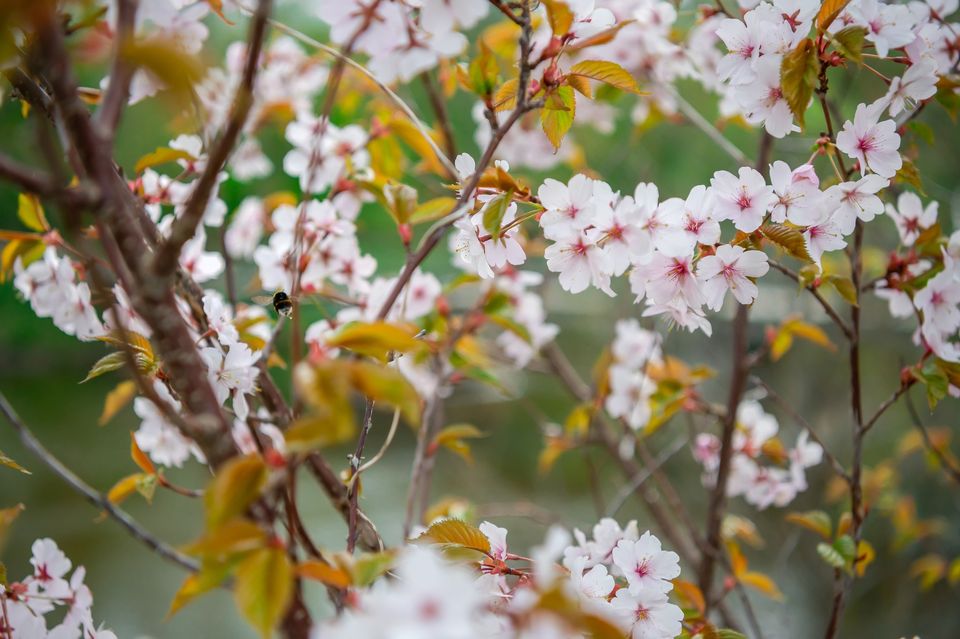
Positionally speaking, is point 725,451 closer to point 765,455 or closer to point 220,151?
point 765,455

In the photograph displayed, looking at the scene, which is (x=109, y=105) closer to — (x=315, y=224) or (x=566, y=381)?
(x=315, y=224)

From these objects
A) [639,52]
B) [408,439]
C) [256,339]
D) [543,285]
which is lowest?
[408,439]

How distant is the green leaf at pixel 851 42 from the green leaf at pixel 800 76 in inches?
0.6

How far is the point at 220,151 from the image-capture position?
0.30 metres

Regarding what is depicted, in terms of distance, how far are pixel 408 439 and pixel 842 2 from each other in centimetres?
254

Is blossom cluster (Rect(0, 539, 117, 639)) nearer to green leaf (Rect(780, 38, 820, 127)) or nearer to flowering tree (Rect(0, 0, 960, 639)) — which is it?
flowering tree (Rect(0, 0, 960, 639))

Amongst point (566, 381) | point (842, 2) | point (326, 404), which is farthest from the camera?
point (566, 381)

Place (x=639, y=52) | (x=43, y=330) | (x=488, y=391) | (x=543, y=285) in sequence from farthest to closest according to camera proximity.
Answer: (x=43, y=330) < (x=488, y=391) < (x=543, y=285) < (x=639, y=52)

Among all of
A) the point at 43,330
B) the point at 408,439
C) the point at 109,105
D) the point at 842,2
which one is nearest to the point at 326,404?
the point at 109,105

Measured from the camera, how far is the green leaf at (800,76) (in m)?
0.46

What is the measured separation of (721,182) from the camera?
0.48 metres

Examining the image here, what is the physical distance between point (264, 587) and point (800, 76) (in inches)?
17.6

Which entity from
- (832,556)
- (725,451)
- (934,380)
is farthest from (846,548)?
(725,451)

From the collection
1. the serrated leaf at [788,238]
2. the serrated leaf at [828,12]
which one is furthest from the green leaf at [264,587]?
the serrated leaf at [828,12]
